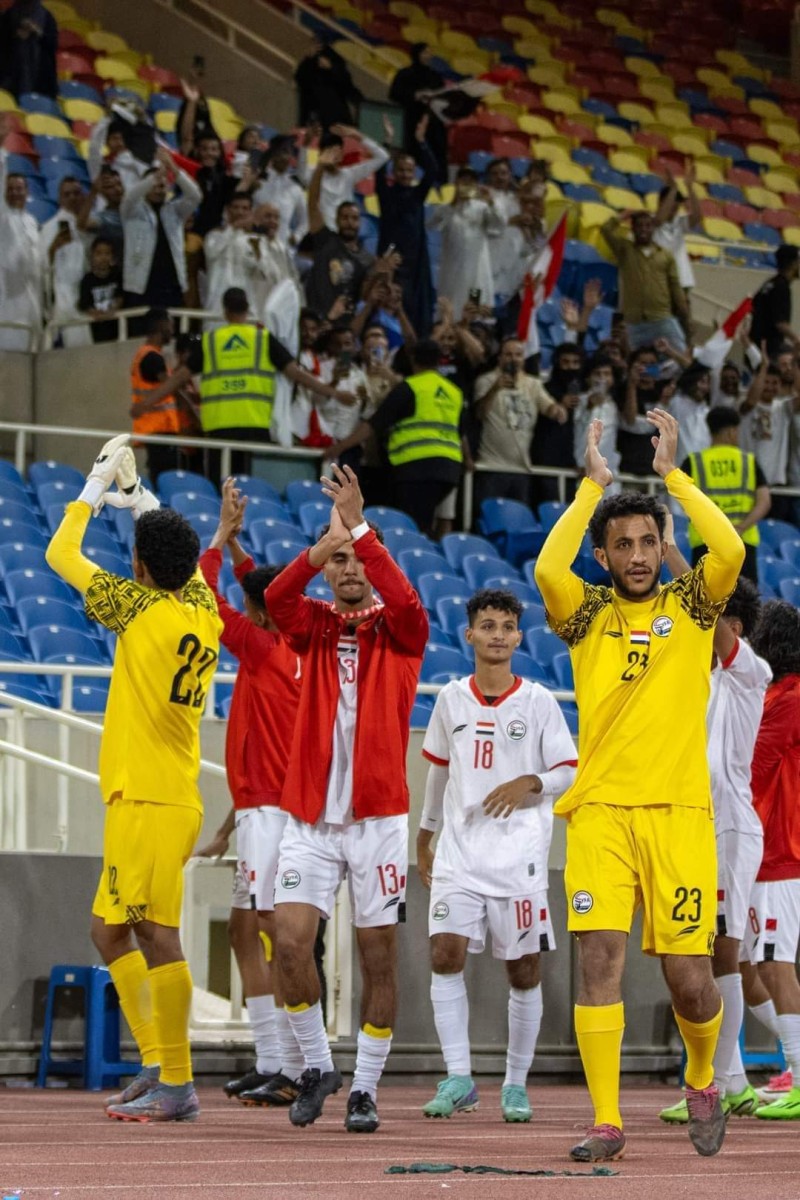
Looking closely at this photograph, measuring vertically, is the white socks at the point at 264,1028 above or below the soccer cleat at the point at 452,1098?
above

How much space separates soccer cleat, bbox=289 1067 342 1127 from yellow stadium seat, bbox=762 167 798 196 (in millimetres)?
21238

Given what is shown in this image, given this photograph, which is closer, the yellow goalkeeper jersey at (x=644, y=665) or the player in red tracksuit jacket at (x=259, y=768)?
the yellow goalkeeper jersey at (x=644, y=665)

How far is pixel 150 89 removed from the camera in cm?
2192

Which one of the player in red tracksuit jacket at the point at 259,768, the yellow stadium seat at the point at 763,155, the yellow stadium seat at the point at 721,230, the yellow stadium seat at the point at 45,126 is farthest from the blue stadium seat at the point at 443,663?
the yellow stadium seat at the point at 763,155

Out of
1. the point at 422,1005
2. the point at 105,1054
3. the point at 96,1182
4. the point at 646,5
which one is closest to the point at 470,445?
the point at 422,1005

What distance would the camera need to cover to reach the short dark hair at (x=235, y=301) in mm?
14891

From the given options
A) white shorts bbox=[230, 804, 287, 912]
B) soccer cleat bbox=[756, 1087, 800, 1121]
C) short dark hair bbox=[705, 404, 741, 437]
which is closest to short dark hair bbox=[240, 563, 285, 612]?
white shorts bbox=[230, 804, 287, 912]

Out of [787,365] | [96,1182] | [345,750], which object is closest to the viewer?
[96,1182]

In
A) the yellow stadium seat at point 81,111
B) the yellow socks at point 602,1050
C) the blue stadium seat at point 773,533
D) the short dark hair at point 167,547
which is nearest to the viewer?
the yellow socks at point 602,1050

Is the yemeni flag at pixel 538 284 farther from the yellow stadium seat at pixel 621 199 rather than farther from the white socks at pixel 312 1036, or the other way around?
the white socks at pixel 312 1036

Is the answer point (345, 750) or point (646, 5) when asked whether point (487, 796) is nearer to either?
point (345, 750)

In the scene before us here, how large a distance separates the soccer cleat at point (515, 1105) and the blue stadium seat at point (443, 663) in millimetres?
5557

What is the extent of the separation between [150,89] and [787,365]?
23.7ft

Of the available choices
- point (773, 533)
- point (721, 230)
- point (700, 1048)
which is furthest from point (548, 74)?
point (700, 1048)
